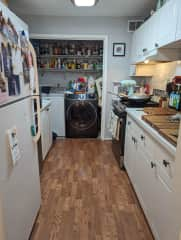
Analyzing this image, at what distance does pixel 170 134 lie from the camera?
125cm

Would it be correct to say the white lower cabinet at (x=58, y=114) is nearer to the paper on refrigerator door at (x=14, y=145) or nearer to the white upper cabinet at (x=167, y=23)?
the white upper cabinet at (x=167, y=23)

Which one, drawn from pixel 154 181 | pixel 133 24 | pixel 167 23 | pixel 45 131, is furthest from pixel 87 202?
pixel 133 24

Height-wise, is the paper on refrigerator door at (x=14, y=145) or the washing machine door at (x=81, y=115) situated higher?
the paper on refrigerator door at (x=14, y=145)

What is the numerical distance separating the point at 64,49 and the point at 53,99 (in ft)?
4.20

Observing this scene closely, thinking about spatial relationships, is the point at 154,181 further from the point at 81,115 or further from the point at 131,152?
the point at 81,115

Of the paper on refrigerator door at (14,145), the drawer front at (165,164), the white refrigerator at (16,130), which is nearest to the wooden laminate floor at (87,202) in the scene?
the white refrigerator at (16,130)

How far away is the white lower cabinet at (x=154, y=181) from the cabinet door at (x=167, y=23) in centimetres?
93

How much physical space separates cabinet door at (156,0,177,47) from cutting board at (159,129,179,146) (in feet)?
2.97

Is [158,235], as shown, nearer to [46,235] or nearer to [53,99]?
[46,235]

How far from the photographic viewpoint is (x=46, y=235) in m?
1.50

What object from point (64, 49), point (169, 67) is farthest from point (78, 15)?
point (169, 67)

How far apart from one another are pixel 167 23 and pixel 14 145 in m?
1.83

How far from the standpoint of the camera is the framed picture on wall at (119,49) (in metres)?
3.30

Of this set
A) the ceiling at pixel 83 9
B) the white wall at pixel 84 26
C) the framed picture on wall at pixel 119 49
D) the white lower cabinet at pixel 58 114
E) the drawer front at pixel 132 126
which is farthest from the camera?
the white lower cabinet at pixel 58 114
